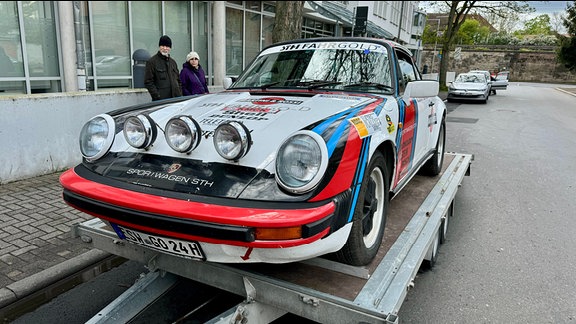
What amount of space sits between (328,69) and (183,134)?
156cm

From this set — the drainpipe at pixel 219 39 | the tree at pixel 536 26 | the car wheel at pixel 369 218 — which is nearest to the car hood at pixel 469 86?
the drainpipe at pixel 219 39

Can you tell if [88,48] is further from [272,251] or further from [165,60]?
[272,251]

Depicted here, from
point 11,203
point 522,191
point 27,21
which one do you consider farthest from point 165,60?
point 522,191

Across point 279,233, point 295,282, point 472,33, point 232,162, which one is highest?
point 472,33

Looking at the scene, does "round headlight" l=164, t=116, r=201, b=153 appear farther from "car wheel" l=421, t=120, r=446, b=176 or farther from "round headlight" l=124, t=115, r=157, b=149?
"car wheel" l=421, t=120, r=446, b=176

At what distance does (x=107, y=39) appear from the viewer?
947 cm

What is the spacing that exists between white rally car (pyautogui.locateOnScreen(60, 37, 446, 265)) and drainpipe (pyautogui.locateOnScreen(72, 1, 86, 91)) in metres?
6.18

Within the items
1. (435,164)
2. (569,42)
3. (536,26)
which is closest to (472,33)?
(536,26)

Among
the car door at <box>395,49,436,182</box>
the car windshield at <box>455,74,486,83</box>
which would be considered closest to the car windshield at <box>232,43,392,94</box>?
the car door at <box>395,49,436,182</box>

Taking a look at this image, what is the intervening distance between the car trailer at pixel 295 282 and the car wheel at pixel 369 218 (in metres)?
0.08

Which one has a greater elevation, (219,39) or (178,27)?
(178,27)

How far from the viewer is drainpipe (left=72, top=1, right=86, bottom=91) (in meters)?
8.31

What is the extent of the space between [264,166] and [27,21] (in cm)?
792

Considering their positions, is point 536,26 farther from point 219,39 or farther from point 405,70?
point 405,70
